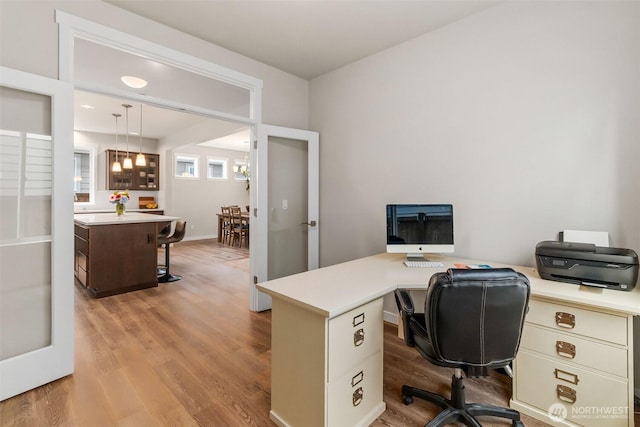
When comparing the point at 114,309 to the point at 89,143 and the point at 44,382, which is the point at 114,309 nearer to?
the point at 44,382

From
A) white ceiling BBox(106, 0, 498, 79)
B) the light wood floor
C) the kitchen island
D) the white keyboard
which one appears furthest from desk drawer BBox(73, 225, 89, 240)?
the white keyboard

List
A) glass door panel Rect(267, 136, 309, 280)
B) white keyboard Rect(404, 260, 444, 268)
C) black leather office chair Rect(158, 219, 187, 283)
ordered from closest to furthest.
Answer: white keyboard Rect(404, 260, 444, 268), glass door panel Rect(267, 136, 309, 280), black leather office chair Rect(158, 219, 187, 283)

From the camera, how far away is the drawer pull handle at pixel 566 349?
158 centimetres

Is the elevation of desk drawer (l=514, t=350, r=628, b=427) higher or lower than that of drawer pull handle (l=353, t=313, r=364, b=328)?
lower

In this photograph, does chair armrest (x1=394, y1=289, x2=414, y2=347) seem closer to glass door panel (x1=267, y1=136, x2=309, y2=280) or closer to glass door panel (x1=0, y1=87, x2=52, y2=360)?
glass door panel (x1=267, y1=136, x2=309, y2=280)

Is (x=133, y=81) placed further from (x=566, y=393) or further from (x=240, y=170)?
(x=240, y=170)

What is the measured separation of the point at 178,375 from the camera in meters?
2.10

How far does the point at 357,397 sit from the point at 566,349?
1.16 m

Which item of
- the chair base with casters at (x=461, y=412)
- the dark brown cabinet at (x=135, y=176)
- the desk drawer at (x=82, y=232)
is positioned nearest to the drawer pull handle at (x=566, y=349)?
the chair base with casters at (x=461, y=412)

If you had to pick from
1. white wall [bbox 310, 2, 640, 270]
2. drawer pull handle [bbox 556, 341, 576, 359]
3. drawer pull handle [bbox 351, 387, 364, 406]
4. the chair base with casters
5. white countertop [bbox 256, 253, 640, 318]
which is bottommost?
the chair base with casters

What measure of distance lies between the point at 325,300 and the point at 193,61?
8.31ft

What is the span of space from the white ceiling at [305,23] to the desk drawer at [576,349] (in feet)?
7.77

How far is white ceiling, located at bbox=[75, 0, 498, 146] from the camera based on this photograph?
2281 mm

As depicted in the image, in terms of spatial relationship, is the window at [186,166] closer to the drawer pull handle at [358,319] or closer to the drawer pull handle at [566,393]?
the drawer pull handle at [358,319]
